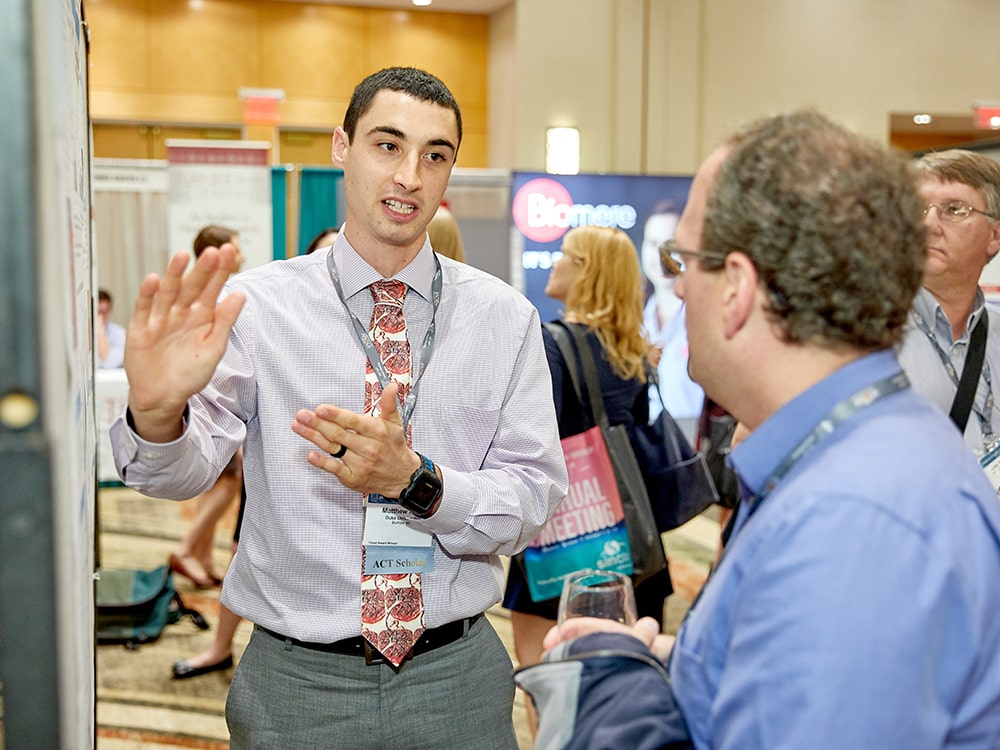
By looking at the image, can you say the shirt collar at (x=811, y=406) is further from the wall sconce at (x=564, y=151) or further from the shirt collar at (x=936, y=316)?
the wall sconce at (x=564, y=151)

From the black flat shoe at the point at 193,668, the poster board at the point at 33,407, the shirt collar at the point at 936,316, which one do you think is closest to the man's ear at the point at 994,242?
the shirt collar at the point at 936,316

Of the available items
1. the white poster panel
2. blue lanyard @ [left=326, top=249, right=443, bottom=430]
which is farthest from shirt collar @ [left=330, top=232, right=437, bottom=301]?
Result: the white poster panel

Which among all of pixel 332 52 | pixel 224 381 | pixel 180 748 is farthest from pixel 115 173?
pixel 224 381

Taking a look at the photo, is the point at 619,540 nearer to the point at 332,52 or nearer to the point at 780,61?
the point at 780,61

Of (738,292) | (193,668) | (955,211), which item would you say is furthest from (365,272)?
(193,668)

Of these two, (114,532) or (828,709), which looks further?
(114,532)

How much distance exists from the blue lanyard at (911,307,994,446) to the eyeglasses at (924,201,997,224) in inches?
9.0

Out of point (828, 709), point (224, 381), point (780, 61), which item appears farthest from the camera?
point (780, 61)

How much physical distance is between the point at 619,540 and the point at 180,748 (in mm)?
1707

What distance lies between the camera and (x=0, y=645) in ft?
2.16

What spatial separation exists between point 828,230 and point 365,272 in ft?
3.19

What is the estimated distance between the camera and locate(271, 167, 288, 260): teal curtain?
7.04m

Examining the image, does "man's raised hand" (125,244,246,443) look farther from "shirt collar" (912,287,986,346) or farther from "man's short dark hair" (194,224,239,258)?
"man's short dark hair" (194,224,239,258)

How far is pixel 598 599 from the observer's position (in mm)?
1192
